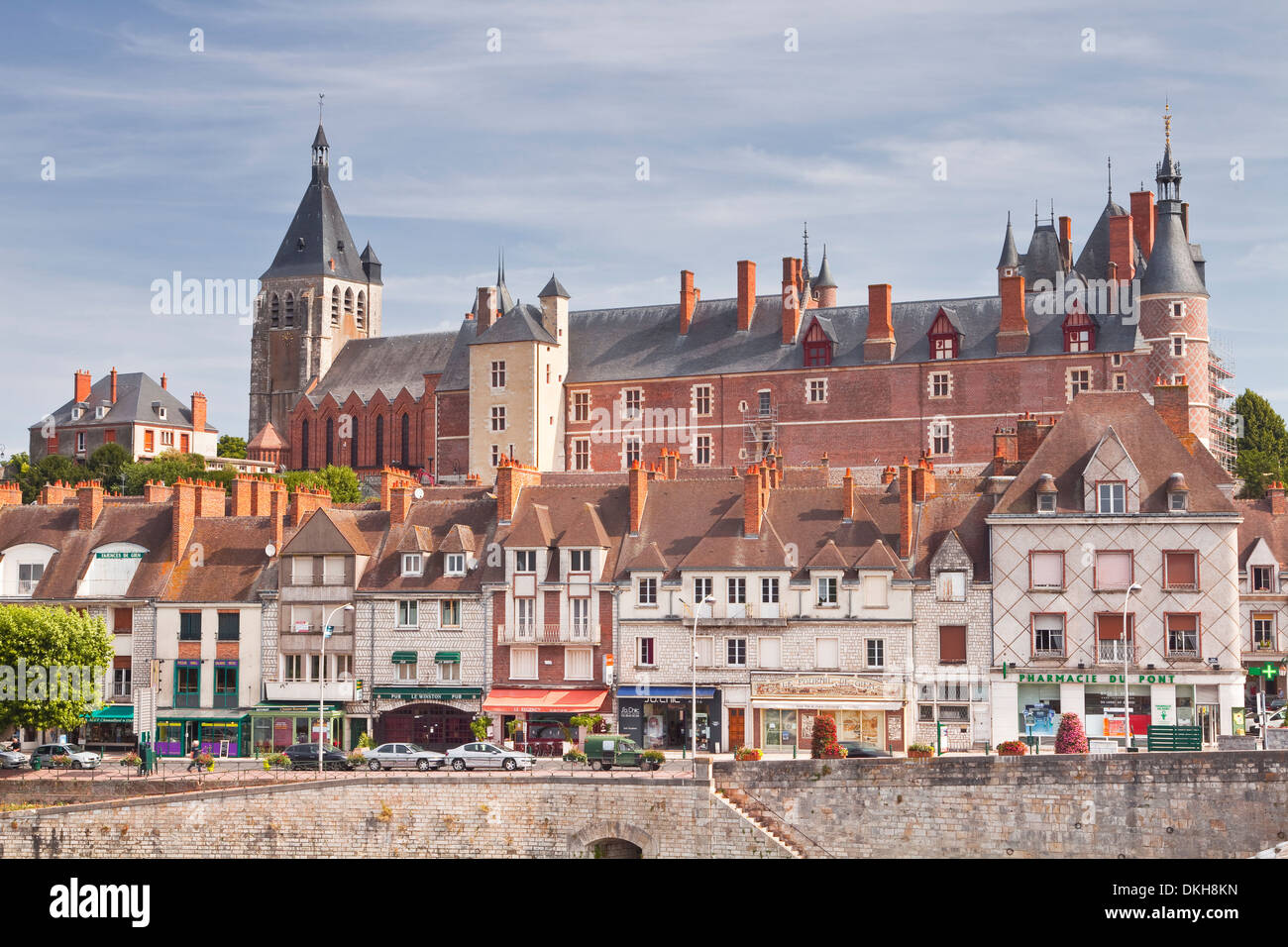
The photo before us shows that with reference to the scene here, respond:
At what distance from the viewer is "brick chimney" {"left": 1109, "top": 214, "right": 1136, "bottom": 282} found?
93250 mm

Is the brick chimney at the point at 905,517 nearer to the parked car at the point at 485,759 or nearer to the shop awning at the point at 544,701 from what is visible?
the shop awning at the point at 544,701

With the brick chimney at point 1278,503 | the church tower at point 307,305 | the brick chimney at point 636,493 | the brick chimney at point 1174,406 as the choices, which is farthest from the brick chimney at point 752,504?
the church tower at point 307,305

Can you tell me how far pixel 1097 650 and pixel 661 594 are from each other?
12326mm

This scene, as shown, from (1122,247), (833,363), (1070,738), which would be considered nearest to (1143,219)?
(1122,247)

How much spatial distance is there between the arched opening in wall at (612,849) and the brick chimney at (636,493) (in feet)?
49.4

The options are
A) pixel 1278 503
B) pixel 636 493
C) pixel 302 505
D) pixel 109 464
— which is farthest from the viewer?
pixel 109 464

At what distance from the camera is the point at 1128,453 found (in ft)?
168

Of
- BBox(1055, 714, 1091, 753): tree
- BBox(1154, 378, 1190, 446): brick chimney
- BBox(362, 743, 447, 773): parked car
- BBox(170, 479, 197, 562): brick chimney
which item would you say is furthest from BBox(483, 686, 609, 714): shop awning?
BBox(1154, 378, 1190, 446): brick chimney

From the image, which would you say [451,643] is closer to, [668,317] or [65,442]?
[668,317]

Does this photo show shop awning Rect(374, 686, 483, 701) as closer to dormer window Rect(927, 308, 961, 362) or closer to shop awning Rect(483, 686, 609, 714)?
shop awning Rect(483, 686, 609, 714)

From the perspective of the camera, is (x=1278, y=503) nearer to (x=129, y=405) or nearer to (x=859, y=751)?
(x=859, y=751)

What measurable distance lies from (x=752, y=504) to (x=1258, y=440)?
62.2 meters

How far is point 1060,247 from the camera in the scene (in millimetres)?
101562

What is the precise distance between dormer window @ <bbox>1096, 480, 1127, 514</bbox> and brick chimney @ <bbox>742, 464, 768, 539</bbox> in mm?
9638
